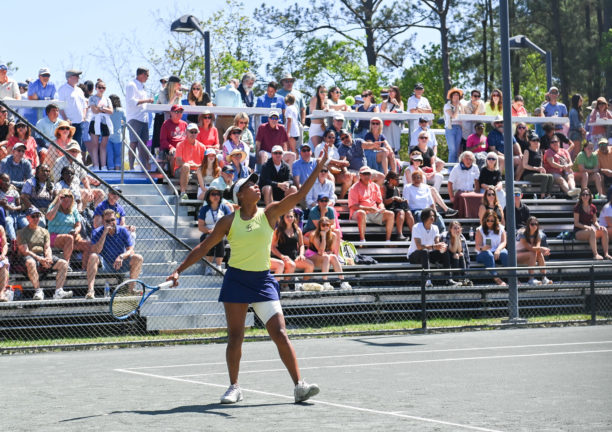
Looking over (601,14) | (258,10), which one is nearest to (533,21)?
(601,14)

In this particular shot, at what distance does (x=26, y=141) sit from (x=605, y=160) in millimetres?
13451

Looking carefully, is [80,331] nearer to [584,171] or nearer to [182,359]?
[182,359]

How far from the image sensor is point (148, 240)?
58.5 ft

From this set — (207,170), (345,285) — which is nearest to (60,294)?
(345,285)

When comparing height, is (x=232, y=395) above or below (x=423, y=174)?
below

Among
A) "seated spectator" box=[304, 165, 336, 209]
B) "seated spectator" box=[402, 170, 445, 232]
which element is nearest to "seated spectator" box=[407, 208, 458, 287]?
"seated spectator" box=[402, 170, 445, 232]

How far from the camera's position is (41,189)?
1738 cm

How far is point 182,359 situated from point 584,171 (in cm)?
1384

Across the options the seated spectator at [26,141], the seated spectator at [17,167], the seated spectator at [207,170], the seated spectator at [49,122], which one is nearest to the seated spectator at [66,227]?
the seated spectator at [17,167]

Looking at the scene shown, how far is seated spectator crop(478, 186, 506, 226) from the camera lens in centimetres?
2153

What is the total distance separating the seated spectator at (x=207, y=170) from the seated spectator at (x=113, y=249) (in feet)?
10.7

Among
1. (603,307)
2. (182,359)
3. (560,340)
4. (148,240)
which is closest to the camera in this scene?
(182,359)

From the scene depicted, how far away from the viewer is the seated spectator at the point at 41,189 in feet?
56.8

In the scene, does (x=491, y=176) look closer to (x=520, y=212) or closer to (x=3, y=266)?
(x=520, y=212)
